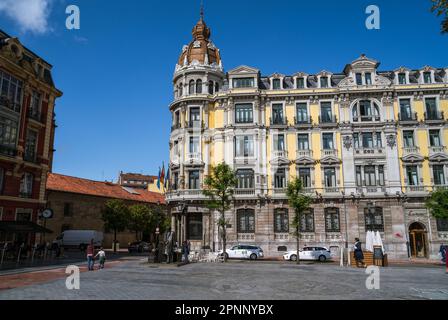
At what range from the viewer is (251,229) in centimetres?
3694

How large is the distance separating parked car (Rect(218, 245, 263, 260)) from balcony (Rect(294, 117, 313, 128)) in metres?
14.0

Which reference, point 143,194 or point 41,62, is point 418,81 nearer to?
point 41,62

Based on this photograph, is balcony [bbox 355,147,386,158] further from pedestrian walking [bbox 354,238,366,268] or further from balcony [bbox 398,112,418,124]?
pedestrian walking [bbox 354,238,366,268]

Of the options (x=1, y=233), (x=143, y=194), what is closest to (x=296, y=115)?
(x=1, y=233)

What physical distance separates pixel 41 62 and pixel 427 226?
134 feet

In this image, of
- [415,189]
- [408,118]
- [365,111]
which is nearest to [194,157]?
[365,111]

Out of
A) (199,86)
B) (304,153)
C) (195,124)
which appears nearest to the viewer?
(304,153)

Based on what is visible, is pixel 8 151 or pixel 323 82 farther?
pixel 323 82

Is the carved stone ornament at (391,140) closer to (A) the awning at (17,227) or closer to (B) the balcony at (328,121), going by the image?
(B) the balcony at (328,121)

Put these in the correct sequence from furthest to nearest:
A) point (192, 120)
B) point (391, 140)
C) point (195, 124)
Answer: point (192, 120), point (195, 124), point (391, 140)

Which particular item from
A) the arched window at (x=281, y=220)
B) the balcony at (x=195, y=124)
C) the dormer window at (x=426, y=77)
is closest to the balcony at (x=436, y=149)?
the dormer window at (x=426, y=77)

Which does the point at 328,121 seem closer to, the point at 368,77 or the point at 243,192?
the point at 368,77

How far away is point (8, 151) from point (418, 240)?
38777mm

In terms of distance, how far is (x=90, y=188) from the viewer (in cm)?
5594
